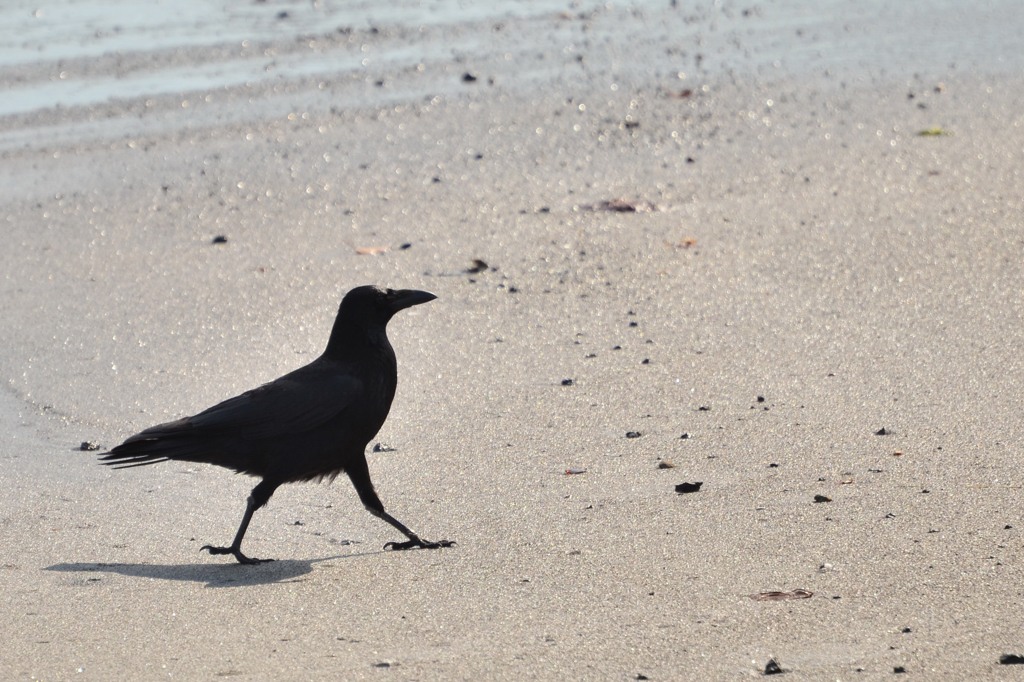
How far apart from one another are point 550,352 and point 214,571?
214cm

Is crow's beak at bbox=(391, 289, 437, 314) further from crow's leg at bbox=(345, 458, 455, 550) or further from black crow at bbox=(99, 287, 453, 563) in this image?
crow's leg at bbox=(345, 458, 455, 550)

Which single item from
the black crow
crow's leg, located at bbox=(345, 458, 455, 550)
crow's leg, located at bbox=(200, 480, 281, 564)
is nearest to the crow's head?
the black crow

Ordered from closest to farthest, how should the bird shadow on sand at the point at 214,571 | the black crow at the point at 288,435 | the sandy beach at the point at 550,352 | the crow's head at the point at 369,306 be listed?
the sandy beach at the point at 550,352
the bird shadow on sand at the point at 214,571
the black crow at the point at 288,435
the crow's head at the point at 369,306

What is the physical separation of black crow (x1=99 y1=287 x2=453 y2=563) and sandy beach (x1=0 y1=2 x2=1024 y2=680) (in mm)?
218

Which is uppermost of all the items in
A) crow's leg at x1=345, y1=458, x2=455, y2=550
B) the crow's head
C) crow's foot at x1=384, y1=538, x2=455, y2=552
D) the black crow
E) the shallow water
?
the shallow water

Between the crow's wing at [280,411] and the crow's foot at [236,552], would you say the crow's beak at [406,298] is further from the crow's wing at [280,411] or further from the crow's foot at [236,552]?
the crow's foot at [236,552]

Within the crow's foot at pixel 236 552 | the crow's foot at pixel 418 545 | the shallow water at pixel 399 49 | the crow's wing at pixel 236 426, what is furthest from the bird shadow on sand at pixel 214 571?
the shallow water at pixel 399 49

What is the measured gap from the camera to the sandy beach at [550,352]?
10.5 feet

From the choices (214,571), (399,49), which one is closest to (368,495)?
(214,571)

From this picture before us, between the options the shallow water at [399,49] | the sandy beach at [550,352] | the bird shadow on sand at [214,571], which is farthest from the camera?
the shallow water at [399,49]

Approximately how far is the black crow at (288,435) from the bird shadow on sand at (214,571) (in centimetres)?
6

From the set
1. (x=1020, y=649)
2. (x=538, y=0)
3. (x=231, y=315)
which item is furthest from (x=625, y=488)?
(x=538, y=0)

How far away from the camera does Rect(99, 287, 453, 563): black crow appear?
Result: 379cm

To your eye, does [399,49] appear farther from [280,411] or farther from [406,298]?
[280,411]
